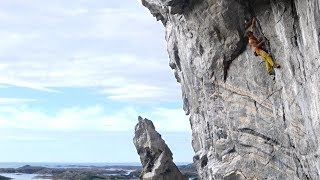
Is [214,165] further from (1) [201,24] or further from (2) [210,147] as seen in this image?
(1) [201,24]

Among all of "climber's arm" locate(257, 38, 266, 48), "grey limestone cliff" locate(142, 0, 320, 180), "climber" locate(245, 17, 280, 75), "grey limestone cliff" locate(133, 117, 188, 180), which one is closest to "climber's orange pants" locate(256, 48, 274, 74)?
"climber" locate(245, 17, 280, 75)

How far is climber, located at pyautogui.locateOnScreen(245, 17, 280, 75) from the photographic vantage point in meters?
26.9

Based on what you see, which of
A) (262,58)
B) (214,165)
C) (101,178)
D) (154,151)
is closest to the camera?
(262,58)

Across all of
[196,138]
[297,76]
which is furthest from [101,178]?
[297,76]

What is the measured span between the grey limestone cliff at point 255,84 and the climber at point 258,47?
1.16 ft

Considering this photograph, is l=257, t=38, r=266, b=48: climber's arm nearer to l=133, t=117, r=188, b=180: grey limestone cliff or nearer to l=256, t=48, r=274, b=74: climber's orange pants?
l=256, t=48, r=274, b=74: climber's orange pants

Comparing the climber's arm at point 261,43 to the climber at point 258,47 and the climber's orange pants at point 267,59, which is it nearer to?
the climber at point 258,47

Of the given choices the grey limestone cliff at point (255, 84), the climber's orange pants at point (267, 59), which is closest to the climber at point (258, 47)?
the climber's orange pants at point (267, 59)

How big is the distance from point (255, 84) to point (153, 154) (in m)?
28.3

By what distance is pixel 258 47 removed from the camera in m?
27.9

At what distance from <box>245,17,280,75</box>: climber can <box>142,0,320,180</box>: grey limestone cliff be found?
35 centimetres

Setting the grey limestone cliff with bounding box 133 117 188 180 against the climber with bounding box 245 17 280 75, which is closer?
the climber with bounding box 245 17 280 75

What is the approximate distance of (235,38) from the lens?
97.6 feet

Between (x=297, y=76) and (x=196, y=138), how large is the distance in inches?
793
